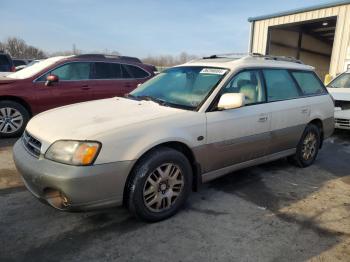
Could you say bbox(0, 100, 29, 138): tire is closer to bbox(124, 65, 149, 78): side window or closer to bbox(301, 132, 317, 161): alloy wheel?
bbox(124, 65, 149, 78): side window

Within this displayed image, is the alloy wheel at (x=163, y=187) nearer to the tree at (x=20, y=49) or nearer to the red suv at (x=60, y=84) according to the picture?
the red suv at (x=60, y=84)

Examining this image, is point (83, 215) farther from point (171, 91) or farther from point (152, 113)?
point (171, 91)

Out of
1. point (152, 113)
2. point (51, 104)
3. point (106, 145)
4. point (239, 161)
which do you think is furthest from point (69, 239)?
point (51, 104)

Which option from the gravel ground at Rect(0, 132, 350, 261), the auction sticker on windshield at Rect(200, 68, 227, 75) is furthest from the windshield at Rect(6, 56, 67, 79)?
the auction sticker on windshield at Rect(200, 68, 227, 75)

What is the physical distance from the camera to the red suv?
6.23 meters

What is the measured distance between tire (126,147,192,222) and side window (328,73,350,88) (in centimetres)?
664

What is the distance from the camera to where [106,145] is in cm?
278

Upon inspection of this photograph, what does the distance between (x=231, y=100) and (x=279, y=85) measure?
1394mm

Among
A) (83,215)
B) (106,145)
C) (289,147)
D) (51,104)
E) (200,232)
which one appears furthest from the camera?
(51,104)

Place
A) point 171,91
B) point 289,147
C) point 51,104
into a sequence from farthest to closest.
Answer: point 51,104
point 289,147
point 171,91

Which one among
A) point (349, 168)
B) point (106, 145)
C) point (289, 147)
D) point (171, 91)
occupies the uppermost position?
point (171, 91)

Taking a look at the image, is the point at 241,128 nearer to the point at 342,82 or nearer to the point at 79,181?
the point at 79,181

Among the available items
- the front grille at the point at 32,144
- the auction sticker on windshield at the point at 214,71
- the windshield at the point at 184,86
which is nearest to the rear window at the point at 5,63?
the windshield at the point at 184,86

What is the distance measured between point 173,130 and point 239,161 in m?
1.16
